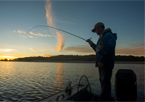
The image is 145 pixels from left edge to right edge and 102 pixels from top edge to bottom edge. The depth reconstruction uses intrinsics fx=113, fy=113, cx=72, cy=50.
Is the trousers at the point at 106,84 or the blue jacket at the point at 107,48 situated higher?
the blue jacket at the point at 107,48

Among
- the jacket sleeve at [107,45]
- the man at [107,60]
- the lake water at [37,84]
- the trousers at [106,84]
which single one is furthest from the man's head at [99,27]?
the lake water at [37,84]

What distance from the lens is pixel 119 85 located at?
4234mm

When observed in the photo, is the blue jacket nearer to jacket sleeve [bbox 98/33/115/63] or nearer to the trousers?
jacket sleeve [bbox 98/33/115/63]

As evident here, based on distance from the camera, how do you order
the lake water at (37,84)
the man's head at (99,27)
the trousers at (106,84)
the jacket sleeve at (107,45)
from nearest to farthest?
the jacket sleeve at (107,45) → the trousers at (106,84) → the man's head at (99,27) → the lake water at (37,84)

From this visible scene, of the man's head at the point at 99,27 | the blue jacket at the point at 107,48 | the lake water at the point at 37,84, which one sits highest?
the man's head at the point at 99,27

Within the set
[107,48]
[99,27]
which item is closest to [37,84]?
[99,27]

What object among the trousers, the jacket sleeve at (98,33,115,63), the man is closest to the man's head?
the man

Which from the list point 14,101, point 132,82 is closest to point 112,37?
point 132,82

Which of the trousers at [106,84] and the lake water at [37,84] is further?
the lake water at [37,84]

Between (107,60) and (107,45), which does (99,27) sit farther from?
(107,60)

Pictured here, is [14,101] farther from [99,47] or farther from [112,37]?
[112,37]

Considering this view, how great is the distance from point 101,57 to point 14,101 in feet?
21.5

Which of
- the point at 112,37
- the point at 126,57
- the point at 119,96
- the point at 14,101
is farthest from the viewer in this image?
the point at 126,57

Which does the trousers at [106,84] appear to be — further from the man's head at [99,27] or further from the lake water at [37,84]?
the lake water at [37,84]
